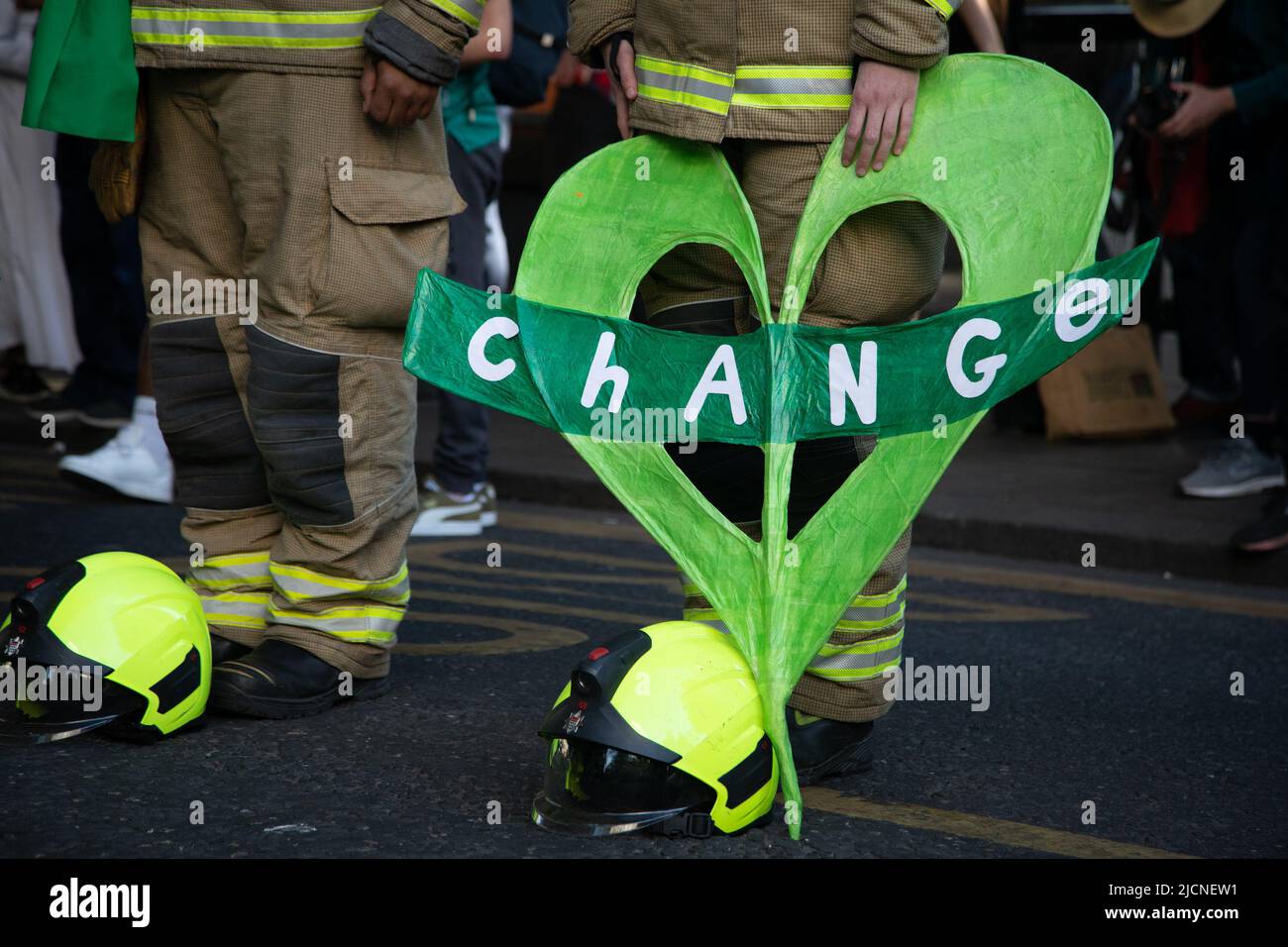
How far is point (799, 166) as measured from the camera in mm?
2814

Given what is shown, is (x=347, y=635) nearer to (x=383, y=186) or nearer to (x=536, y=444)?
(x=383, y=186)

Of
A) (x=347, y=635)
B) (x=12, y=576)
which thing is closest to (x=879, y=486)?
(x=347, y=635)

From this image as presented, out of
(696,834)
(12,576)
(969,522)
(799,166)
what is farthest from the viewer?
(969,522)

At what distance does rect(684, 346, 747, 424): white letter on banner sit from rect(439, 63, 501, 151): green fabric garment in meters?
2.73

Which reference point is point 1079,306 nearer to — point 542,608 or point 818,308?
point 818,308

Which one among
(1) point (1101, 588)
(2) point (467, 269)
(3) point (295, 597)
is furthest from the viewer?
(2) point (467, 269)

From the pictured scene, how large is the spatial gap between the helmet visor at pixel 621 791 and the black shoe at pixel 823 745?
0.39 metres

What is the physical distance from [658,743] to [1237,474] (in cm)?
415

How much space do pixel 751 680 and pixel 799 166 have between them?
33.8 inches

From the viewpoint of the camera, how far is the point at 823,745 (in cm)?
294

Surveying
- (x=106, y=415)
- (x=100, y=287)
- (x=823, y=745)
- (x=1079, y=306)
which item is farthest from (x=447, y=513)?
(x=1079, y=306)

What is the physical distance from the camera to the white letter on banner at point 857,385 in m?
2.71

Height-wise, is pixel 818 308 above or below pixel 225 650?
above

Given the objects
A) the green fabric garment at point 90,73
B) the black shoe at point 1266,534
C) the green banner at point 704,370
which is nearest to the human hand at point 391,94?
the green fabric garment at point 90,73
